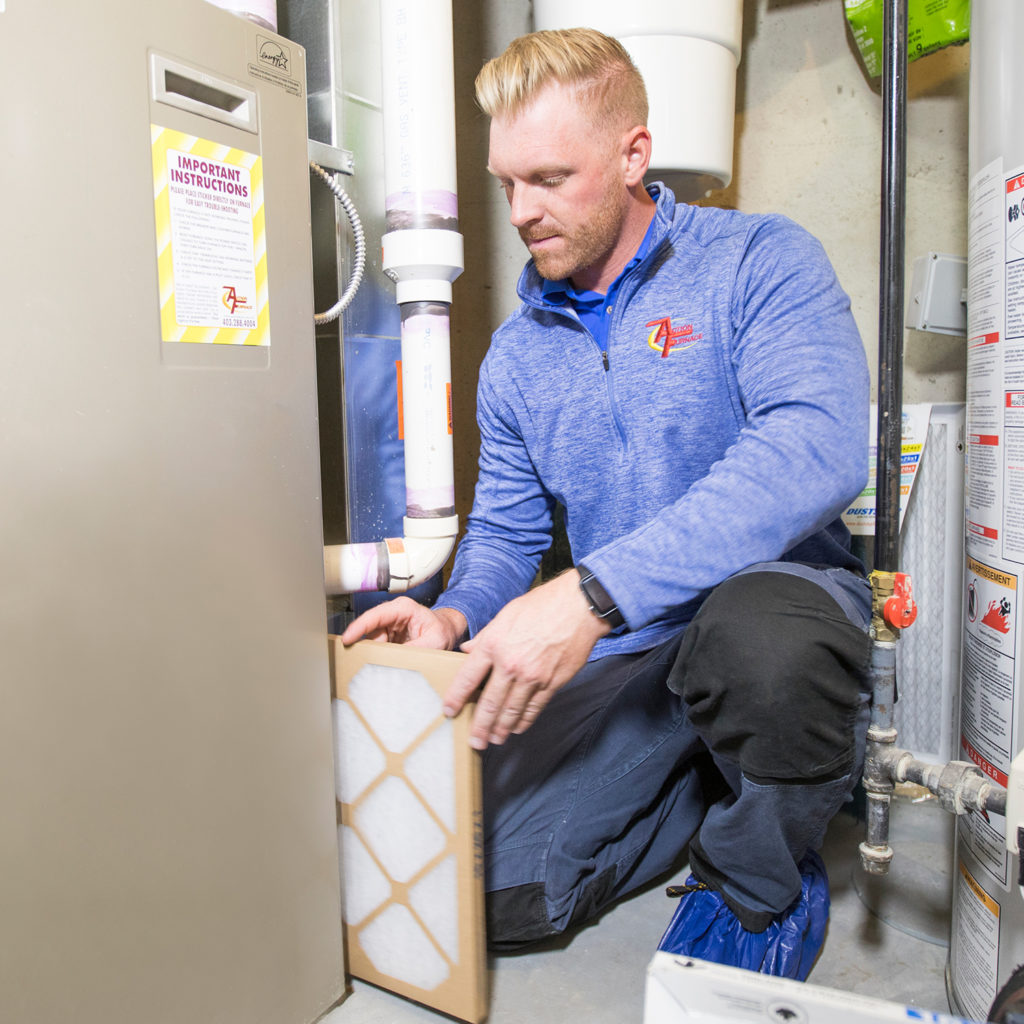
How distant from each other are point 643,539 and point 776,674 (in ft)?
0.59

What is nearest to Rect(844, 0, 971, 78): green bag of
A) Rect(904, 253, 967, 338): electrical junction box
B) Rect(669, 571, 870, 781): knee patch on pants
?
Rect(904, 253, 967, 338): electrical junction box

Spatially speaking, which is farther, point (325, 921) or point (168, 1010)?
point (325, 921)

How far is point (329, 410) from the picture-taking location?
116 cm

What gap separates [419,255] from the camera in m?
1.09

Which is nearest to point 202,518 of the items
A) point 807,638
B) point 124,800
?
point 124,800

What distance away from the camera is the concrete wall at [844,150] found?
4.54 ft

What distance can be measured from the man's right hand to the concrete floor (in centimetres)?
39

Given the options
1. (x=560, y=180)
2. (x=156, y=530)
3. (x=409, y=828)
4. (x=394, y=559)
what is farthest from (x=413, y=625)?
(x=560, y=180)

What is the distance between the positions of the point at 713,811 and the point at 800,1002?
442 millimetres

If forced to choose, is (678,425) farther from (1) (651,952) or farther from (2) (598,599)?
(1) (651,952)

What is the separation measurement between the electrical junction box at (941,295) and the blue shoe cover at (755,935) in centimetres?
78

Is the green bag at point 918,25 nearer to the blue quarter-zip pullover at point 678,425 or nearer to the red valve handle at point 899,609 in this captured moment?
the blue quarter-zip pullover at point 678,425

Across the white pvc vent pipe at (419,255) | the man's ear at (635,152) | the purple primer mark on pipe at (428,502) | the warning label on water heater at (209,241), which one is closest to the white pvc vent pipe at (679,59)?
the man's ear at (635,152)

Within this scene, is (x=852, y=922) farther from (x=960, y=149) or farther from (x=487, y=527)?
(x=960, y=149)
